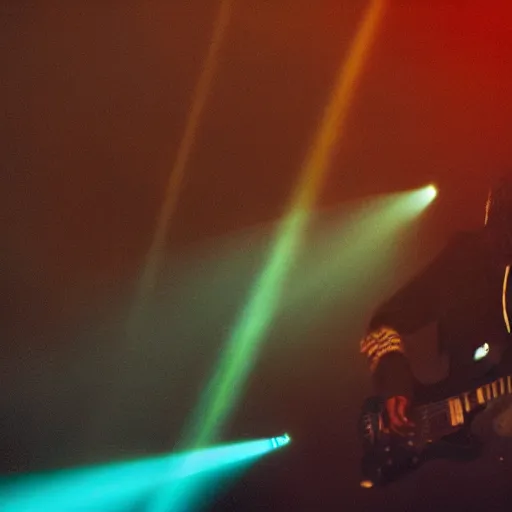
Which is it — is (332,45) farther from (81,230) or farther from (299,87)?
(81,230)

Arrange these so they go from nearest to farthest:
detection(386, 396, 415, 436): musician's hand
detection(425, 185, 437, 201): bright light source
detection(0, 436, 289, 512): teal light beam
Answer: detection(386, 396, 415, 436): musician's hand < detection(425, 185, 437, 201): bright light source < detection(0, 436, 289, 512): teal light beam

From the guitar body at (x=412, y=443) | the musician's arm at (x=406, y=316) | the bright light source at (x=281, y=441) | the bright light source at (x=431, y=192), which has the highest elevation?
the bright light source at (x=431, y=192)

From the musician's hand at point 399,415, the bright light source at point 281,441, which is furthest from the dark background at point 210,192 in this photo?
the musician's hand at point 399,415

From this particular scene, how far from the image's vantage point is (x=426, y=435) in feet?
4.20

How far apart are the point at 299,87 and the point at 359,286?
0.52 m

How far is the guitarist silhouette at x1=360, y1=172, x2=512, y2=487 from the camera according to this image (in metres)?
1.23

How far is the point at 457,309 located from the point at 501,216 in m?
0.20

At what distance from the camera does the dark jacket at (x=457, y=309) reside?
126 centimetres

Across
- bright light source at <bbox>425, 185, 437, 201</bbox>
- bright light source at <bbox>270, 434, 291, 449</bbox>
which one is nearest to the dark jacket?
bright light source at <bbox>425, 185, 437, 201</bbox>

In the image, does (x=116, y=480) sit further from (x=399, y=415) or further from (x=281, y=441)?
(x=399, y=415)

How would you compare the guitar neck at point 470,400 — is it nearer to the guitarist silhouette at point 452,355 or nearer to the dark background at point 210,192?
the guitarist silhouette at point 452,355

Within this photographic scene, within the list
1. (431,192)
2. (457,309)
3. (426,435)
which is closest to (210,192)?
(431,192)

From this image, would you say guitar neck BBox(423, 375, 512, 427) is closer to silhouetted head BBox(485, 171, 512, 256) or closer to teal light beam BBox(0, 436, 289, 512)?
silhouetted head BBox(485, 171, 512, 256)

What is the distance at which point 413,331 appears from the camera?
1.41m
